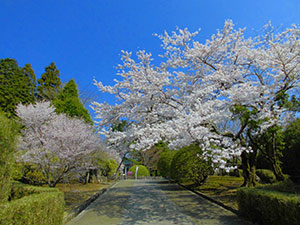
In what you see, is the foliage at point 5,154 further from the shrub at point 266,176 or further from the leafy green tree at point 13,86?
the leafy green tree at point 13,86

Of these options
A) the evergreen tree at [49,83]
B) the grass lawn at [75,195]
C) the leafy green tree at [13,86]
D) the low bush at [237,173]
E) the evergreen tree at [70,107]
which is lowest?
the grass lawn at [75,195]

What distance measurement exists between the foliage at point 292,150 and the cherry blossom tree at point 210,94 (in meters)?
3.42

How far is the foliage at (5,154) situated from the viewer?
4133 millimetres

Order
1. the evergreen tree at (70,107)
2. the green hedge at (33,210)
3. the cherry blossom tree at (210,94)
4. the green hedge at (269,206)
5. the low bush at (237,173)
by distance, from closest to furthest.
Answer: the green hedge at (33,210), the green hedge at (269,206), the cherry blossom tree at (210,94), the evergreen tree at (70,107), the low bush at (237,173)

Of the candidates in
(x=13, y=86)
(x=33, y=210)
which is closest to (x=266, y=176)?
(x=33, y=210)

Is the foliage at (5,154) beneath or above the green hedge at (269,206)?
above

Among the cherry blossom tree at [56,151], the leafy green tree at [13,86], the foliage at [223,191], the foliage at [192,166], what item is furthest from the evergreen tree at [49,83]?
the foliage at [223,191]

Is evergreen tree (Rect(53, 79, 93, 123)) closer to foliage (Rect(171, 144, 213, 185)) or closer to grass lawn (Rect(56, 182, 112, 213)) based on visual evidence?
grass lawn (Rect(56, 182, 112, 213))

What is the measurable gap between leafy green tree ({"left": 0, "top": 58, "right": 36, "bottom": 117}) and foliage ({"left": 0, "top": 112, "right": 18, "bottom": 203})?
16.3 meters

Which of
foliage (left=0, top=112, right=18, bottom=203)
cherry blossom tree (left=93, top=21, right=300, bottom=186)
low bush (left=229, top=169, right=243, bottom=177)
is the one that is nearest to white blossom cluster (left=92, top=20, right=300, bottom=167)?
cherry blossom tree (left=93, top=21, right=300, bottom=186)

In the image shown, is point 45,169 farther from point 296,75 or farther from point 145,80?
point 296,75

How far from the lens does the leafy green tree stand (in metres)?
19.1

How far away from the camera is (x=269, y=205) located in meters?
4.50

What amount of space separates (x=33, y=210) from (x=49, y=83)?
28.2m
